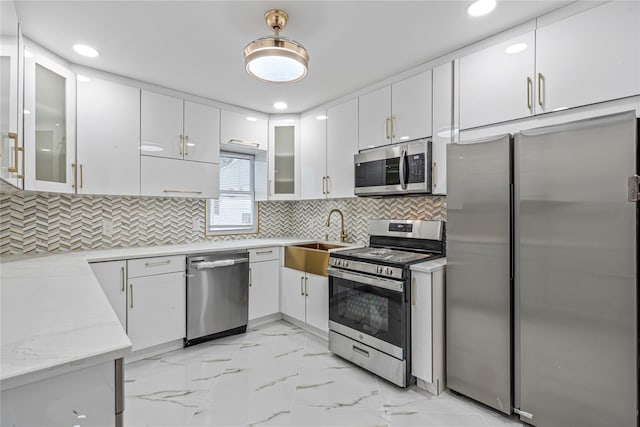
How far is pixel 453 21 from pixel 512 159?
914 mm

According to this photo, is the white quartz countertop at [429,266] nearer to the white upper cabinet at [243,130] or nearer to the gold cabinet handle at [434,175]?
the gold cabinet handle at [434,175]

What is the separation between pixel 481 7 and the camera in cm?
179

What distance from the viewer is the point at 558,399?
5.32 feet

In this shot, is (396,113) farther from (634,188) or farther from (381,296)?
(634,188)

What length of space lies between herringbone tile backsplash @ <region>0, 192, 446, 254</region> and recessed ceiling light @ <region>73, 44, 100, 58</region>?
43.3 inches

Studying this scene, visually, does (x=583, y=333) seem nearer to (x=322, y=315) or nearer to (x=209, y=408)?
(x=322, y=315)

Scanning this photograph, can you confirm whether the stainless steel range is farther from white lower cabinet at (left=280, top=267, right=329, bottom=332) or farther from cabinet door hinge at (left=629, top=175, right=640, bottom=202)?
cabinet door hinge at (left=629, top=175, right=640, bottom=202)

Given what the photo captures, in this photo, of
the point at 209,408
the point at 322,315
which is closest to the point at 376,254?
the point at 322,315

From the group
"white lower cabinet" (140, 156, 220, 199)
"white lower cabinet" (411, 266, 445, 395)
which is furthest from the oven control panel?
"white lower cabinet" (140, 156, 220, 199)

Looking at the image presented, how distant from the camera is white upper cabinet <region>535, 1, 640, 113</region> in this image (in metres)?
1.56

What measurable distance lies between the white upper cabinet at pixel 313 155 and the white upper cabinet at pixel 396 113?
0.53 m

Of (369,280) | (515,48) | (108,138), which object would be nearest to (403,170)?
(369,280)

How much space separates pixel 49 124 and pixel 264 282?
7.17ft

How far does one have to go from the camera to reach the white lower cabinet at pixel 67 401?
2.18 ft
